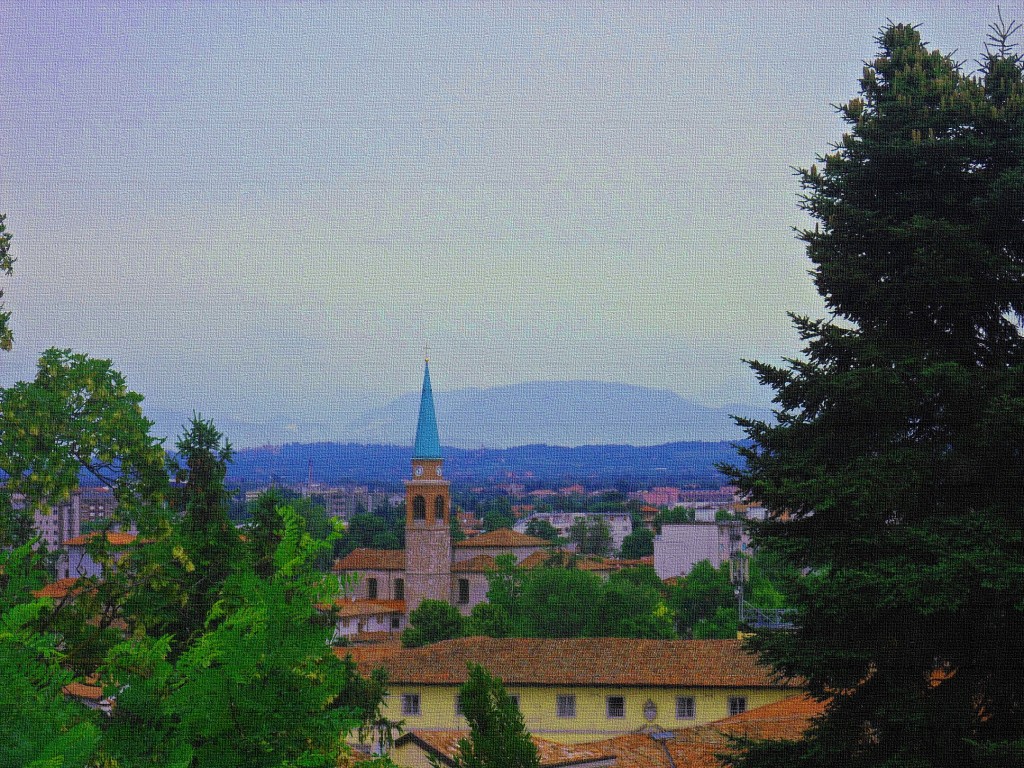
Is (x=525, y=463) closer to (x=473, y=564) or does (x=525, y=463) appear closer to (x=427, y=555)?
(x=473, y=564)

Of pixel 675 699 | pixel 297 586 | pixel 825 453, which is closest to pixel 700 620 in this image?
pixel 675 699

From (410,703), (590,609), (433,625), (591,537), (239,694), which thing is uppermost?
(239,694)

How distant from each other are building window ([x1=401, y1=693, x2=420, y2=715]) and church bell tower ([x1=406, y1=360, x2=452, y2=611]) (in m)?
44.9

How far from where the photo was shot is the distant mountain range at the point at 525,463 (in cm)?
12494

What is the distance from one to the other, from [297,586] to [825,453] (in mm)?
5423

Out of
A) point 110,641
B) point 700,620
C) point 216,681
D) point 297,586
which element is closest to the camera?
point 216,681

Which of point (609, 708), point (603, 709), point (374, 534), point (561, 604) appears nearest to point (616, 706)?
point (609, 708)

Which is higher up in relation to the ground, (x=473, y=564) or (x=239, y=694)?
(x=239, y=694)

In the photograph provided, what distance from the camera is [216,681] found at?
3.30 meters

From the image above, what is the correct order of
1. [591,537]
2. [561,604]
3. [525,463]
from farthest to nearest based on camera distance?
[525,463]
[591,537]
[561,604]

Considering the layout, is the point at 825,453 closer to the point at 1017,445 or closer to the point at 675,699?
the point at 1017,445

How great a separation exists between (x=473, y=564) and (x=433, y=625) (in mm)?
26111

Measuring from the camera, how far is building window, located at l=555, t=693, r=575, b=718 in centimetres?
2280

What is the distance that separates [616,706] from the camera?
895 inches
